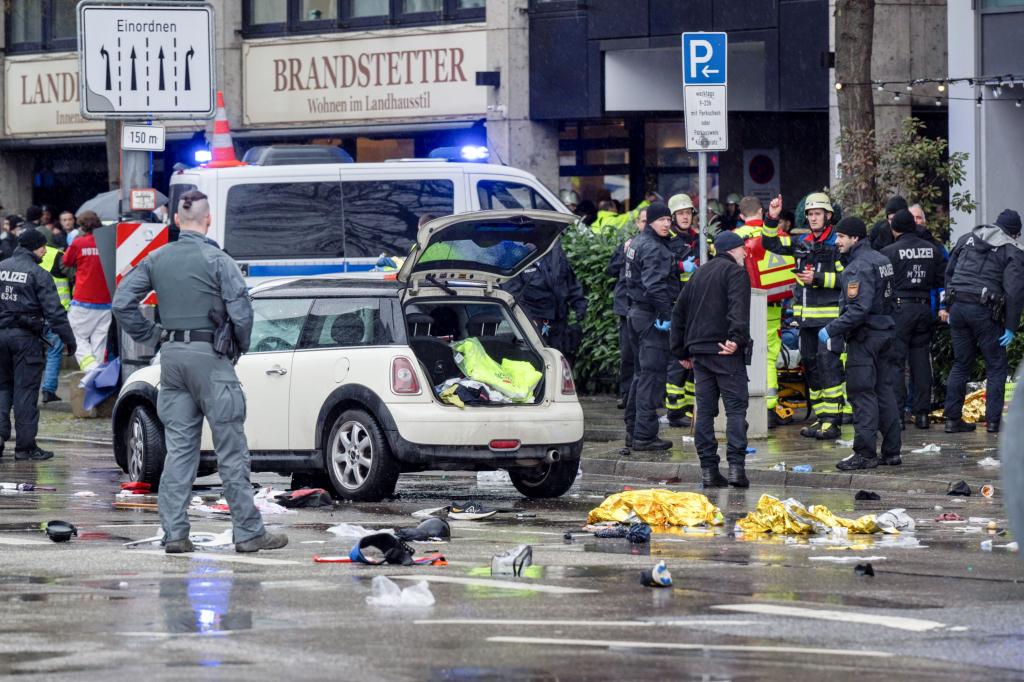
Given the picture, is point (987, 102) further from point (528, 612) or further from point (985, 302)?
point (528, 612)

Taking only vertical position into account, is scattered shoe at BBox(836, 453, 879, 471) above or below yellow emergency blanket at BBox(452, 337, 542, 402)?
below

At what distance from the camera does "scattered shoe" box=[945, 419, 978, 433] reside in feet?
57.3

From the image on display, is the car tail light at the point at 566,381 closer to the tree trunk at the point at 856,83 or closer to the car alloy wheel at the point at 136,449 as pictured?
the car alloy wheel at the point at 136,449

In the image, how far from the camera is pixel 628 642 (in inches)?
295

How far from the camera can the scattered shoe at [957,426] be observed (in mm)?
17469

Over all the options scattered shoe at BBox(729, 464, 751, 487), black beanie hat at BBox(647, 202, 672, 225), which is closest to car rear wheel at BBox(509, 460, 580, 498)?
scattered shoe at BBox(729, 464, 751, 487)

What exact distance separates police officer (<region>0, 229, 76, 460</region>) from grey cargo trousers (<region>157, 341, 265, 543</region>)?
7.01 meters

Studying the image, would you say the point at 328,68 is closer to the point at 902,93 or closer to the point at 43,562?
the point at 902,93

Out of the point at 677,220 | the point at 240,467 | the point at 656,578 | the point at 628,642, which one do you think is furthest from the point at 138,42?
the point at 628,642

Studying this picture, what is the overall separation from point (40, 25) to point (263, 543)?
89.0ft

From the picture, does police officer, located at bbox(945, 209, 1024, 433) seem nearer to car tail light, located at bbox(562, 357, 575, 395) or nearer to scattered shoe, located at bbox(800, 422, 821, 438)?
scattered shoe, located at bbox(800, 422, 821, 438)

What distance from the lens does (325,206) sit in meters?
→ 19.4

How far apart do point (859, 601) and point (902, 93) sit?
59.0ft

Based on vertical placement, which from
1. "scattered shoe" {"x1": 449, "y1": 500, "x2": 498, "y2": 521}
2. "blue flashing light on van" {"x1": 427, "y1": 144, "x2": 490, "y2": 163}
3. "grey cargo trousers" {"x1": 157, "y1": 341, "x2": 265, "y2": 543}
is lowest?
"scattered shoe" {"x1": 449, "y1": 500, "x2": 498, "y2": 521}
